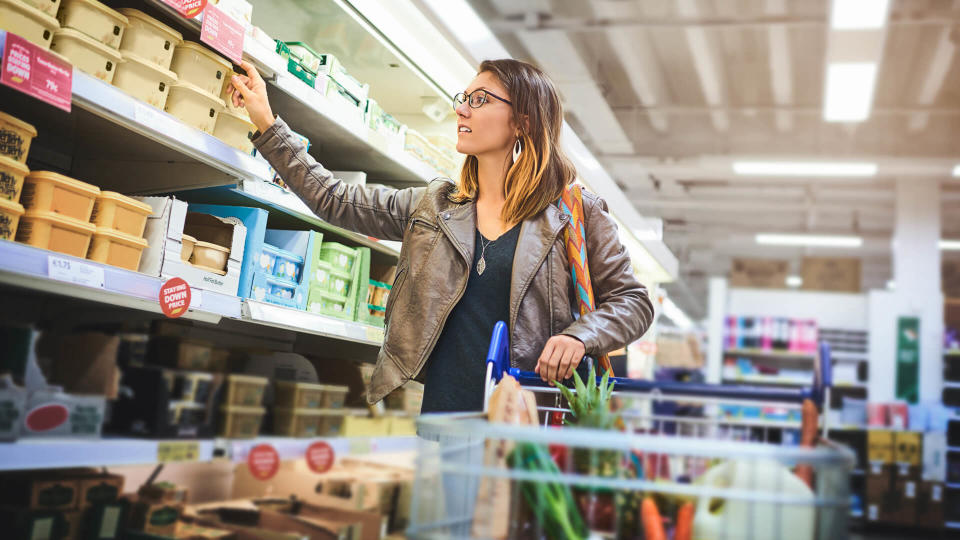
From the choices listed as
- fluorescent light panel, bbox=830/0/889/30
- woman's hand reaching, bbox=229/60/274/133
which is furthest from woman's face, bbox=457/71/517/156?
fluorescent light panel, bbox=830/0/889/30

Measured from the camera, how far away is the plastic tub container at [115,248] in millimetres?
1766

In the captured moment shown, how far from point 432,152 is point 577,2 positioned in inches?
191

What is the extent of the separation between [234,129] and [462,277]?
0.80 m

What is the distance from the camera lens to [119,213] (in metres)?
1.81

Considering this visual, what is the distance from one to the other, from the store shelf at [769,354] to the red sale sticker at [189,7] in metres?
9.28

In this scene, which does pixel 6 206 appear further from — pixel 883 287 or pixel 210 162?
pixel 883 287

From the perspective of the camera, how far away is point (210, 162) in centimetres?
199

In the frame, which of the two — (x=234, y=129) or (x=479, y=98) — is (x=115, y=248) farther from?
(x=479, y=98)

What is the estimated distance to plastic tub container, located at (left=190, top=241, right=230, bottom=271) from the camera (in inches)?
81.1

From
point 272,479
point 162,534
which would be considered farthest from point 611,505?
point 272,479

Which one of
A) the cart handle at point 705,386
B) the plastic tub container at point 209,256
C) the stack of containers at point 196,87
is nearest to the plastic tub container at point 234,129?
the stack of containers at point 196,87

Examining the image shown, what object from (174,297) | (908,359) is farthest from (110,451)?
(908,359)

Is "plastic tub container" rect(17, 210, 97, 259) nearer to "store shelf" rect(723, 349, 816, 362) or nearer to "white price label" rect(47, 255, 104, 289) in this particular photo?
"white price label" rect(47, 255, 104, 289)

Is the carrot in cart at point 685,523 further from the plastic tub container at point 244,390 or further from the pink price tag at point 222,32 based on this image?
the plastic tub container at point 244,390
